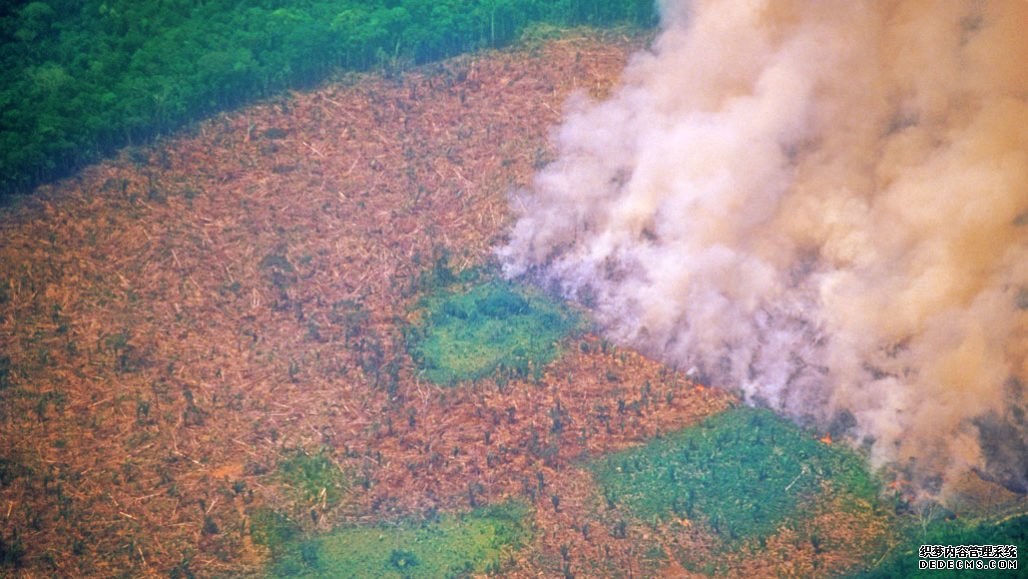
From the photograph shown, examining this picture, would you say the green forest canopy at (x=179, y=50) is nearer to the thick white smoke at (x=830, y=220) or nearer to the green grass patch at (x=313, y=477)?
the thick white smoke at (x=830, y=220)

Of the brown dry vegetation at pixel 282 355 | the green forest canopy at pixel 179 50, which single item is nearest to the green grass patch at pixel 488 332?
the brown dry vegetation at pixel 282 355

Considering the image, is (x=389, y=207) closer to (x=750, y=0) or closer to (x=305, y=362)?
(x=305, y=362)

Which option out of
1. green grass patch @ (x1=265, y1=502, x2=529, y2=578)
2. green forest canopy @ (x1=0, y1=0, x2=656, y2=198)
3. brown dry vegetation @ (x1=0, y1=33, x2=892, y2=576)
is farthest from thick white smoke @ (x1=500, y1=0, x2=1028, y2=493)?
green grass patch @ (x1=265, y1=502, x2=529, y2=578)

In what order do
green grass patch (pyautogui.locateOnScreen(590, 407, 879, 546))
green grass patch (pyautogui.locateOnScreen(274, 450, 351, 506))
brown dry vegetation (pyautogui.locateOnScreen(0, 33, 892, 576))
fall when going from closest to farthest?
1. brown dry vegetation (pyautogui.locateOnScreen(0, 33, 892, 576))
2. green grass patch (pyautogui.locateOnScreen(590, 407, 879, 546))
3. green grass patch (pyautogui.locateOnScreen(274, 450, 351, 506))

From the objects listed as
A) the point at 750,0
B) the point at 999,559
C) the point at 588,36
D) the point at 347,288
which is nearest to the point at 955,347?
the point at 999,559

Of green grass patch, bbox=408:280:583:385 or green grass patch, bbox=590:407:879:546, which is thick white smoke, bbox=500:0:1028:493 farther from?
green grass patch, bbox=408:280:583:385

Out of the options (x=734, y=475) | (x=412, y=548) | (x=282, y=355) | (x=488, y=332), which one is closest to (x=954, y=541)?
(x=734, y=475)
